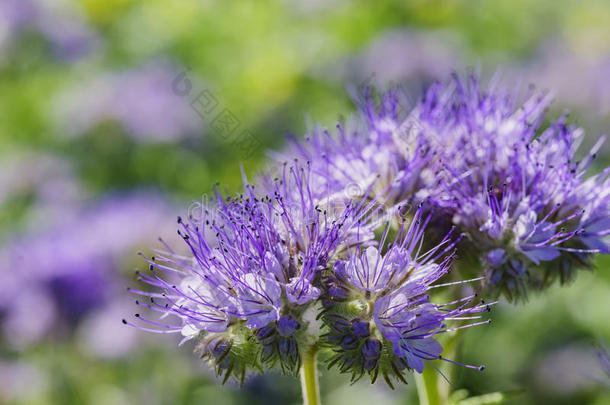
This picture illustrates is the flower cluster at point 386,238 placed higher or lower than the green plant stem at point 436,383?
higher

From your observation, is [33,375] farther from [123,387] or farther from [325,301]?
[325,301]

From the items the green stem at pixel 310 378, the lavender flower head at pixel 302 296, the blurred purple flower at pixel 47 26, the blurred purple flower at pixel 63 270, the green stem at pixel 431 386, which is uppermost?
the blurred purple flower at pixel 47 26

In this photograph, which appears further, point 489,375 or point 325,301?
point 489,375

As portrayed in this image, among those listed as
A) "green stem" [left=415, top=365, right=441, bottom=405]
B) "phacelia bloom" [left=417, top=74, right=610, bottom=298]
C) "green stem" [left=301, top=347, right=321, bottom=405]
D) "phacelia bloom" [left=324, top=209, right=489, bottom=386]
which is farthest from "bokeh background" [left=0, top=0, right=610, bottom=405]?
"green stem" [left=301, top=347, right=321, bottom=405]

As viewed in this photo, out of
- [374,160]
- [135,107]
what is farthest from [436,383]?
[135,107]

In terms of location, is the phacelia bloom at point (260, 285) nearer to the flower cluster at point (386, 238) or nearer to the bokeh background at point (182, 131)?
the flower cluster at point (386, 238)

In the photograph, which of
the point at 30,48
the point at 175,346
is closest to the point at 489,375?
the point at 175,346

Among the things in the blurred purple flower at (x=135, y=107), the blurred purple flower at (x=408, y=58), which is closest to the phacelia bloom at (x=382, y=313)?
the blurred purple flower at (x=408, y=58)
